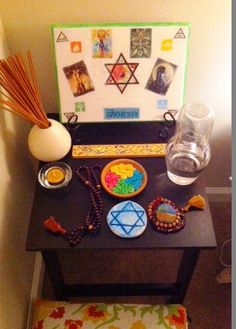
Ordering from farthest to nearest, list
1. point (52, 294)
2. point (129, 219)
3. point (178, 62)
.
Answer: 1. point (52, 294)
2. point (178, 62)
3. point (129, 219)

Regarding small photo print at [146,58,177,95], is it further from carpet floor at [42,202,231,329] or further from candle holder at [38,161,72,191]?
carpet floor at [42,202,231,329]

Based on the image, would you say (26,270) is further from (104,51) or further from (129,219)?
(104,51)

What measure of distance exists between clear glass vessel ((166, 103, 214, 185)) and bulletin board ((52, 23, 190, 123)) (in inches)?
2.7

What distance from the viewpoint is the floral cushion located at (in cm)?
110

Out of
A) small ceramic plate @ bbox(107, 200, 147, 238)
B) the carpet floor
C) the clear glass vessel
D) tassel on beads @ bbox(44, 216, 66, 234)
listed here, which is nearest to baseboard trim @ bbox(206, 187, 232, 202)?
the carpet floor

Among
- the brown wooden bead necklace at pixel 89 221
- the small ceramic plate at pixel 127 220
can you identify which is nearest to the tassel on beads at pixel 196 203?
the small ceramic plate at pixel 127 220

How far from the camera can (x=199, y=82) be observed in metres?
1.16

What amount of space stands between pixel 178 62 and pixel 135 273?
0.78 metres

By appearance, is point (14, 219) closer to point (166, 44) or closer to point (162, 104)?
point (162, 104)

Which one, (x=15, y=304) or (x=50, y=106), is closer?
(x=15, y=304)

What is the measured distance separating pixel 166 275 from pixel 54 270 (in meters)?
0.49

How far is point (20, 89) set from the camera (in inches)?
36.4

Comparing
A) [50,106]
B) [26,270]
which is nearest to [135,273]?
[26,270]

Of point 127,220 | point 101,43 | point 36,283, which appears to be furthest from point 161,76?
point 36,283
